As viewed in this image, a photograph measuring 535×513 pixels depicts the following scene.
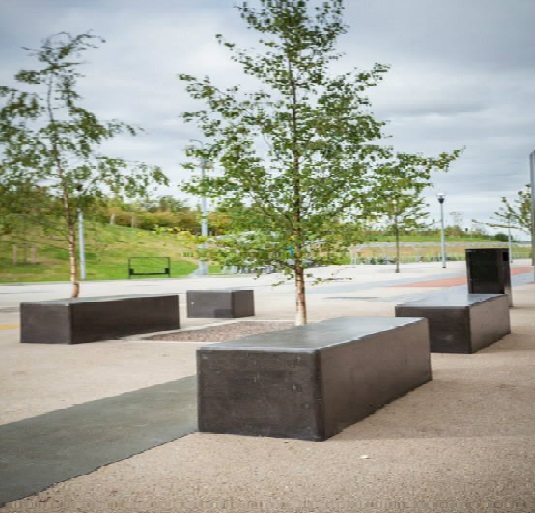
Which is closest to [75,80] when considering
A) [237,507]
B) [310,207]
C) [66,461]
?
[310,207]

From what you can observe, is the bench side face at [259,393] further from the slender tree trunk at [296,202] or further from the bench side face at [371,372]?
the slender tree trunk at [296,202]

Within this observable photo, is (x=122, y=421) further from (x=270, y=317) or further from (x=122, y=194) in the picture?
(x=122, y=194)

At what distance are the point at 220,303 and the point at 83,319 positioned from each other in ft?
14.5

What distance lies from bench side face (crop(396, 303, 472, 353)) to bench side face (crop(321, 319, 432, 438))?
6.25ft

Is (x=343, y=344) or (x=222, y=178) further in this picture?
(x=222, y=178)

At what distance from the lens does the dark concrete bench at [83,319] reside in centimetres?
1081

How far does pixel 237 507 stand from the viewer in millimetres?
3486

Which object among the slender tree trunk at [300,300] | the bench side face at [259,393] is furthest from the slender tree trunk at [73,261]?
the bench side face at [259,393]

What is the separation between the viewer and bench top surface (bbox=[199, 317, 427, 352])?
4.89 m

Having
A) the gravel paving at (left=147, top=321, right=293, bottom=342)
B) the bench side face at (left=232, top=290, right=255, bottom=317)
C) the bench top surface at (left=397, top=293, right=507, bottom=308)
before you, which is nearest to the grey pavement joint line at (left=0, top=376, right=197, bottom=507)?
the bench top surface at (left=397, top=293, right=507, bottom=308)

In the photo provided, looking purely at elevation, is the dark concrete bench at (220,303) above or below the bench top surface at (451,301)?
below

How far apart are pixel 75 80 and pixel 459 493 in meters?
13.6

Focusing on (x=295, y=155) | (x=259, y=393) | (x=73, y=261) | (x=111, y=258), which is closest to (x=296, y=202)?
(x=295, y=155)

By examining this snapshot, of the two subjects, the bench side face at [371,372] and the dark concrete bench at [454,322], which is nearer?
the bench side face at [371,372]
